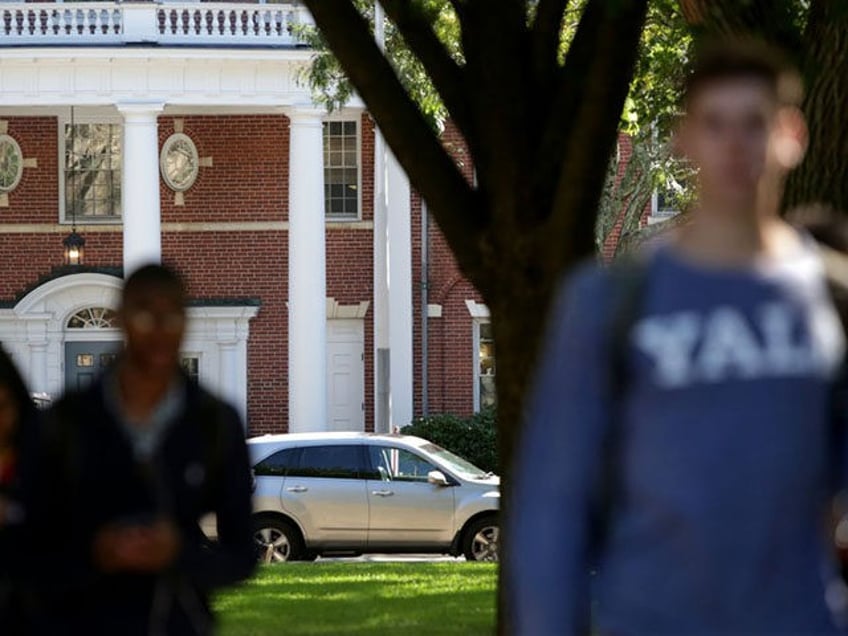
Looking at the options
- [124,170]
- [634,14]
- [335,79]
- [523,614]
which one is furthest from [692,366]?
[124,170]

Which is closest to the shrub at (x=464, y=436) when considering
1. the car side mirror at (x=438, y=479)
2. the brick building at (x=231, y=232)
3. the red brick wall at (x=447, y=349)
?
the brick building at (x=231, y=232)

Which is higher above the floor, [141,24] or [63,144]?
[141,24]

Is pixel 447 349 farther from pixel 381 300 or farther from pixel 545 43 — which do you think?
pixel 545 43

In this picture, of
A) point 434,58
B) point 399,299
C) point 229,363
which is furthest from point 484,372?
point 434,58

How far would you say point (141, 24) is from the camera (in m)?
36.4

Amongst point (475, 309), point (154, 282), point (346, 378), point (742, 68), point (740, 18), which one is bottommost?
point (346, 378)

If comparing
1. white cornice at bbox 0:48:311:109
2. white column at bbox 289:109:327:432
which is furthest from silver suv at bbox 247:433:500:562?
white cornice at bbox 0:48:311:109

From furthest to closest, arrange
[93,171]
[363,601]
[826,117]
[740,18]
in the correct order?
[93,171] < [363,601] < [826,117] < [740,18]

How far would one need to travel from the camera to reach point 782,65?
3.62 metres

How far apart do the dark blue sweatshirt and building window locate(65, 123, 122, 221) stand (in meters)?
35.5

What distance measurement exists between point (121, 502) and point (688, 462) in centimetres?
206

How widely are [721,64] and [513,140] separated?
538 centimetres

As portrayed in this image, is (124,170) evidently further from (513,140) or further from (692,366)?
(692,366)

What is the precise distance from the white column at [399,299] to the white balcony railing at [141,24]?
308cm
